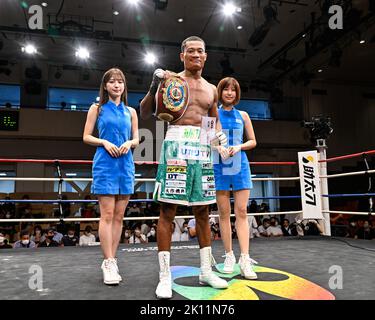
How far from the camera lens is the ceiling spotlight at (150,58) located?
31.3 ft

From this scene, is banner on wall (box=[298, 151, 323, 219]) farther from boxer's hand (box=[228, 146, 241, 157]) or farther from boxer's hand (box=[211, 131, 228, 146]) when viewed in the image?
boxer's hand (box=[211, 131, 228, 146])

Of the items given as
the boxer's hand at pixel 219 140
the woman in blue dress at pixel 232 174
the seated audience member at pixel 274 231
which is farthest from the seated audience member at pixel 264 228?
the boxer's hand at pixel 219 140

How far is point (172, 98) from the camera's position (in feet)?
5.32

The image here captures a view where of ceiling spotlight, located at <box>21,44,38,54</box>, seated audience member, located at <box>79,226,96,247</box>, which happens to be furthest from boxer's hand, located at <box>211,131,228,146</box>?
ceiling spotlight, located at <box>21,44,38,54</box>

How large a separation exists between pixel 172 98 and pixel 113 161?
54 cm

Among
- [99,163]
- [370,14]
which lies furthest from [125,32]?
[99,163]

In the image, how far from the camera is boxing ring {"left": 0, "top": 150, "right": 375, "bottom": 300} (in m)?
1.51

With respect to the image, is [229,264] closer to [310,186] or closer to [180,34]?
[310,186]

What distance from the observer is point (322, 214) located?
375 centimetres

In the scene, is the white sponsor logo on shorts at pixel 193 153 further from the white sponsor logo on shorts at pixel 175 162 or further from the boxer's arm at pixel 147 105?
the boxer's arm at pixel 147 105

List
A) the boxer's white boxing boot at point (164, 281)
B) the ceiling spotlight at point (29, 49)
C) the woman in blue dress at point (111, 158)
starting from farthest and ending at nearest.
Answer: the ceiling spotlight at point (29, 49), the woman in blue dress at point (111, 158), the boxer's white boxing boot at point (164, 281)
